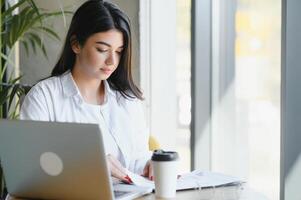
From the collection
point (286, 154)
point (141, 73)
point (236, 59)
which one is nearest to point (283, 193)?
point (286, 154)

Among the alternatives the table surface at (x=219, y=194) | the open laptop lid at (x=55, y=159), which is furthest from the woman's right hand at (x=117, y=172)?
the open laptop lid at (x=55, y=159)

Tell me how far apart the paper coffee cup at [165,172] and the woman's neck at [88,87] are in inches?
23.8

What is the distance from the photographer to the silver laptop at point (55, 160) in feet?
4.43

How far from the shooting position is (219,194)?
158 centimetres

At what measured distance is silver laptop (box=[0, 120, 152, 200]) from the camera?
1.35 m

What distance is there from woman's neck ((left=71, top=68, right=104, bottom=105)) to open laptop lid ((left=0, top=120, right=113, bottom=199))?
0.59 m

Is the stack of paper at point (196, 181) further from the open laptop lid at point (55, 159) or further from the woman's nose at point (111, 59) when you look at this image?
the woman's nose at point (111, 59)

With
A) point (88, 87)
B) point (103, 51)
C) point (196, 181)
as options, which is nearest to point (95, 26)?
point (103, 51)

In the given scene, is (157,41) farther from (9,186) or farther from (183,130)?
(9,186)

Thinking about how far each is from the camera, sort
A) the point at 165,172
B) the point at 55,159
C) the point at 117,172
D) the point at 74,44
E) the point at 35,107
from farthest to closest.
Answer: the point at 74,44 → the point at 35,107 → the point at 117,172 → the point at 165,172 → the point at 55,159

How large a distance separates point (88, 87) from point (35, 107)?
0.77ft

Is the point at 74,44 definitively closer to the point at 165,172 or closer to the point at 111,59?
the point at 111,59

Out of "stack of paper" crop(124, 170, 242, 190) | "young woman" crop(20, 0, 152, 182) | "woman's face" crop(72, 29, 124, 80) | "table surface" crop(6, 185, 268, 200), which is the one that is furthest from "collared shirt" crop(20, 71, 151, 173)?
"table surface" crop(6, 185, 268, 200)

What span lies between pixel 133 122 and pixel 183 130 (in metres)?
0.97
